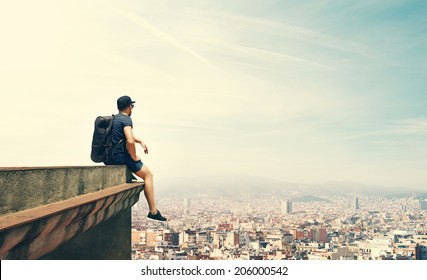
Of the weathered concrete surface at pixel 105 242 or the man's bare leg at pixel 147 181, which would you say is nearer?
the weathered concrete surface at pixel 105 242

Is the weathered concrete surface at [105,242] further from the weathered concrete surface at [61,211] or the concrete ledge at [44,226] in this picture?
the concrete ledge at [44,226]

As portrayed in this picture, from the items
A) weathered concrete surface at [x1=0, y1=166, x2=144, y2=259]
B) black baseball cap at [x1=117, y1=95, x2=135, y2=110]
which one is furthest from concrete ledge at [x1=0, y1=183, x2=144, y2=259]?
black baseball cap at [x1=117, y1=95, x2=135, y2=110]

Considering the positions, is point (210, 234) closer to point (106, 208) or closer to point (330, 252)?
point (330, 252)

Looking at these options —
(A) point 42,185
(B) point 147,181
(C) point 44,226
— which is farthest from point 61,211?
(B) point 147,181


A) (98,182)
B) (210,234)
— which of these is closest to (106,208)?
(98,182)

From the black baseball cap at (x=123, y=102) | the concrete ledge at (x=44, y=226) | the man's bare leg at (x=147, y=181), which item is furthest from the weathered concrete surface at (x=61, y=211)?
the black baseball cap at (x=123, y=102)

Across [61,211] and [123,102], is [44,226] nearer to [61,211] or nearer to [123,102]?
[61,211]

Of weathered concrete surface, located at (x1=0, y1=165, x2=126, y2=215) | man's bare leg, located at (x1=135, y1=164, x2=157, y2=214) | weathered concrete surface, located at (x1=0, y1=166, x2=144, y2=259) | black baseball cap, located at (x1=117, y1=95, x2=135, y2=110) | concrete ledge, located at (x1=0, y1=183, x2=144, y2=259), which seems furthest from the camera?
man's bare leg, located at (x1=135, y1=164, x2=157, y2=214)

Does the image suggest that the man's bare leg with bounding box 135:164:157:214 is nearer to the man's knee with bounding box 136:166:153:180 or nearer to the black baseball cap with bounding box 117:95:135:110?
the man's knee with bounding box 136:166:153:180
